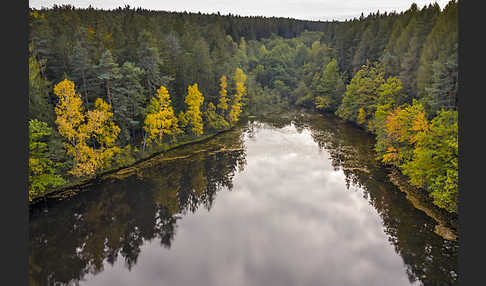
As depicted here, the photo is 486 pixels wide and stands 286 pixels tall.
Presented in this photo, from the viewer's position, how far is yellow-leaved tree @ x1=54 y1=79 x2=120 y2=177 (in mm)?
35812

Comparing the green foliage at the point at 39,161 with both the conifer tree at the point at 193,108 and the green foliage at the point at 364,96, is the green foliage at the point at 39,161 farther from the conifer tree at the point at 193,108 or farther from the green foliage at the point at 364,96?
the green foliage at the point at 364,96

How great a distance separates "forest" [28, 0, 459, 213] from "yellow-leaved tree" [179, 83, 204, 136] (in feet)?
0.74

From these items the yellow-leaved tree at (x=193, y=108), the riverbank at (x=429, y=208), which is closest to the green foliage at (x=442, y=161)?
the riverbank at (x=429, y=208)

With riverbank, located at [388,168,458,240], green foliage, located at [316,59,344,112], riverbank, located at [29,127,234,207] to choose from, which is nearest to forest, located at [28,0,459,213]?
green foliage, located at [316,59,344,112]

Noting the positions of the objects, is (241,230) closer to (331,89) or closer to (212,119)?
(212,119)

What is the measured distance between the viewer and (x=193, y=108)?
57.6 metres

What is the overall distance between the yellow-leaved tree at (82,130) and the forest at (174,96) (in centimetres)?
16

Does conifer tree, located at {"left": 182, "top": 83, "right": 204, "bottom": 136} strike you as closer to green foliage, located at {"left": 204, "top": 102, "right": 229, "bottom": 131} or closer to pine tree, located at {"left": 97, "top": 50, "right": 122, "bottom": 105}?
green foliage, located at {"left": 204, "top": 102, "right": 229, "bottom": 131}

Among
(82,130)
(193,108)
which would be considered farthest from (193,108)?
(82,130)

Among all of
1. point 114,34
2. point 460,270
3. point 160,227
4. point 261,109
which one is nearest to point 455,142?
point 460,270

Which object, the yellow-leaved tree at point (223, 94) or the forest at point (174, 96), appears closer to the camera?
the forest at point (174, 96)

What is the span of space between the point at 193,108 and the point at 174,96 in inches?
178

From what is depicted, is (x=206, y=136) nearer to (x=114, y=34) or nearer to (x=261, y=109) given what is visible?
(x=114, y=34)

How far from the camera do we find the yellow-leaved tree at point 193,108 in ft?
185
